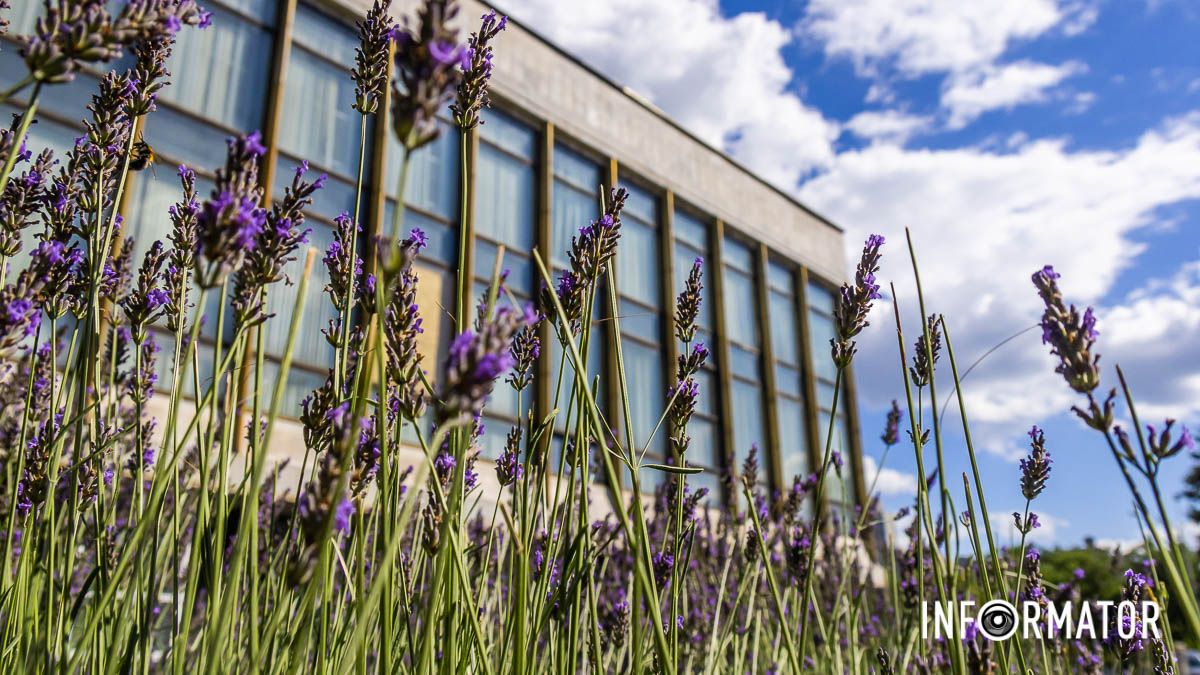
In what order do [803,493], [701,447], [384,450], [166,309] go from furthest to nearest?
1. [701,447]
2. [803,493]
3. [166,309]
4. [384,450]

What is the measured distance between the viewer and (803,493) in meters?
2.71

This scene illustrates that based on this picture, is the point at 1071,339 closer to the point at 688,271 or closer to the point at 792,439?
the point at 688,271

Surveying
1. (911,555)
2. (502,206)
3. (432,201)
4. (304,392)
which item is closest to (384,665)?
A: (911,555)

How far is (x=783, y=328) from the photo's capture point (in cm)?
1422

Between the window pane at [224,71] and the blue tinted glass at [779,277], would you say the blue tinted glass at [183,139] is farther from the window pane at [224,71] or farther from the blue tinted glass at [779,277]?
the blue tinted glass at [779,277]

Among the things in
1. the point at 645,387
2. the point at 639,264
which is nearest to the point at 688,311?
the point at 645,387

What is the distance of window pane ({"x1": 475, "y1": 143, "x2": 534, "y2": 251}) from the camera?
9.75 metres

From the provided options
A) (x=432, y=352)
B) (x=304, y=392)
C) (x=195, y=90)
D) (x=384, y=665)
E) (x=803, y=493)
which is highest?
(x=195, y=90)

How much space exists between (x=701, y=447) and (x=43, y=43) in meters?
11.2

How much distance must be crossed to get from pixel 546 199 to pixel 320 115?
3.08 m

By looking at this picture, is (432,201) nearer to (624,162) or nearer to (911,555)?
(624,162)

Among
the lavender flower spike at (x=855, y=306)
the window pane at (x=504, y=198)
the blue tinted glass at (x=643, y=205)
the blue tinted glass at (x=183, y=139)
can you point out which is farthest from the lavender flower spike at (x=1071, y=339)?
the blue tinted glass at (x=643, y=205)

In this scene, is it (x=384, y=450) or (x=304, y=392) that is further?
(x=304, y=392)

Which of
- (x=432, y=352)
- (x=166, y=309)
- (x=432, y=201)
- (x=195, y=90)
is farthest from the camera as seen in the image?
(x=432, y=201)
